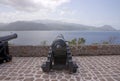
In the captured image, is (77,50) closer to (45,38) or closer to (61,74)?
(61,74)

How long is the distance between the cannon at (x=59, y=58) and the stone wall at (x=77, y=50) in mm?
2237

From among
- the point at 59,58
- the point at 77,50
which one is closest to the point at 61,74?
the point at 59,58

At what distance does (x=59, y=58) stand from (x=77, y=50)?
238cm

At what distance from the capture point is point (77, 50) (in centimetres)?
748

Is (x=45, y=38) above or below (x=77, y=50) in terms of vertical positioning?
below

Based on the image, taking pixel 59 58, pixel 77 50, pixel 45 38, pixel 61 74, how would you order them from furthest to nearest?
1. pixel 45 38
2. pixel 77 50
3. pixel 59 58
4. pixel 61 74

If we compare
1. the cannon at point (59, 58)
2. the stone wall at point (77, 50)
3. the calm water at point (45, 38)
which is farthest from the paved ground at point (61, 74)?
the calm water at point (45, 38)

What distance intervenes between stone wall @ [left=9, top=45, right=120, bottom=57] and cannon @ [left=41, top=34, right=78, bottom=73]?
2237 millimetres

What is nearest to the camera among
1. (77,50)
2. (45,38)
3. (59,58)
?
(59,58)

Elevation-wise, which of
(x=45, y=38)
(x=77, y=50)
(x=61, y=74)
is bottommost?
(x=45, y=38)

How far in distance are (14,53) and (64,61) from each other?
312cm

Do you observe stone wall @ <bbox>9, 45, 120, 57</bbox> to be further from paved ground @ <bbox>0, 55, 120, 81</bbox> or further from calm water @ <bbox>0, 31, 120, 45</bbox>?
paved ground @ <bbox>0, 55, 120, 81</bbox>

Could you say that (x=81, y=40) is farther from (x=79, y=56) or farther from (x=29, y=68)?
(x=29, y=68)

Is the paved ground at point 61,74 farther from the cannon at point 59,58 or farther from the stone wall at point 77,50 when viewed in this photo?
the stone wall at point 77,50
